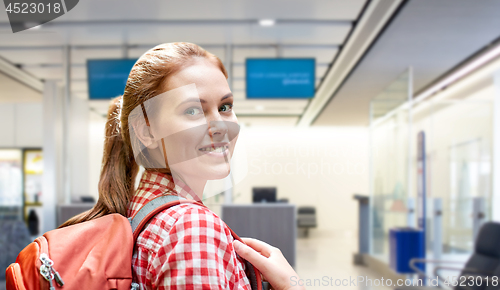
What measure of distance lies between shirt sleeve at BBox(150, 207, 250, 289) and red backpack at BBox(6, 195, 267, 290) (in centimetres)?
5

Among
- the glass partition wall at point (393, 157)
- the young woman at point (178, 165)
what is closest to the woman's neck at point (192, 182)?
the young woman at point (178, 165)

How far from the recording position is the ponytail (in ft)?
2.01

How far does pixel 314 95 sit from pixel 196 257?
3.05 meters

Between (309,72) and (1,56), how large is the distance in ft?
8.11

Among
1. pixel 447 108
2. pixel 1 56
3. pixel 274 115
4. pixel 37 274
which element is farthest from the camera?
pixel 447 108

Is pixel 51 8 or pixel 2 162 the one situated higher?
pixel 51 8

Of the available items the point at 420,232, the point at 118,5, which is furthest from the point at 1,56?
the point at 420,232

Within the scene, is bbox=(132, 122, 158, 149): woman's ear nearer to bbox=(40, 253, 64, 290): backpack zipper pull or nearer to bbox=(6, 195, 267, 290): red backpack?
bbox=(6, 195, 267, 290): red backpack

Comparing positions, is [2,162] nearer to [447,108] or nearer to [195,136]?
[195,136]

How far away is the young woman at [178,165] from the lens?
1.47 feet

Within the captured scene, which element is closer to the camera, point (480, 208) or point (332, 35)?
point (332, 35)

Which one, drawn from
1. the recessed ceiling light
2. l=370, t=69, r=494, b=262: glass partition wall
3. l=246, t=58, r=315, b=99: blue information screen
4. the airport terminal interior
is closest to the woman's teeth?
the airport terminal interior

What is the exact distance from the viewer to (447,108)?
4.48 metres

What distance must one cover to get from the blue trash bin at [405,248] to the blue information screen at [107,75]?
310 centimetres
